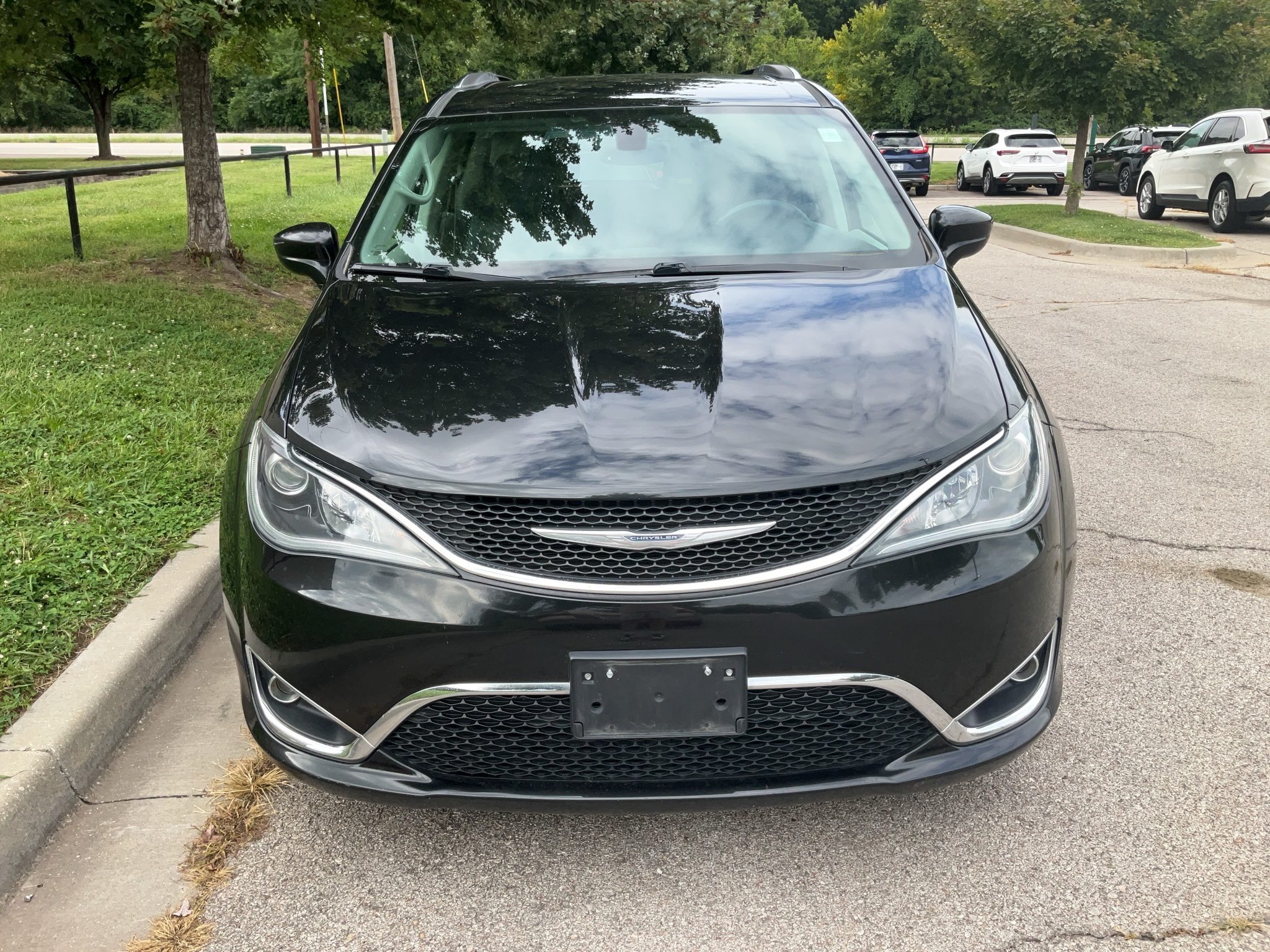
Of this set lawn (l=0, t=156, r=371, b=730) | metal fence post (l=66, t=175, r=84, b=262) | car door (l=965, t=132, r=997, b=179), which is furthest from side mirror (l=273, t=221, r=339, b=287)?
car door (l=965, t=132, r=997, b=179)

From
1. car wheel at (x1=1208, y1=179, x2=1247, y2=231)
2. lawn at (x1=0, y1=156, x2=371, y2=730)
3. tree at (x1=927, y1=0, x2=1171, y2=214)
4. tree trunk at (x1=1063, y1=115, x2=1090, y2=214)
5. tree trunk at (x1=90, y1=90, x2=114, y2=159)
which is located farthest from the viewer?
tree trunk at (x1=90, y1=90, x2=114, y2=159)

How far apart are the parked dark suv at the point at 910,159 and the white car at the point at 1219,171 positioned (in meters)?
7.34

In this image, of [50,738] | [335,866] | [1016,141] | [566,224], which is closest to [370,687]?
[335,866]

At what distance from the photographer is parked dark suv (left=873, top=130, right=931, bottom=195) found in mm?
23766

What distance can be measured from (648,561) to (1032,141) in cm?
2377

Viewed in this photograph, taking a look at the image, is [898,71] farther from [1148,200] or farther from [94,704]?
[94,704]

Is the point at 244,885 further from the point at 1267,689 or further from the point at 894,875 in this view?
the point at 1267,689

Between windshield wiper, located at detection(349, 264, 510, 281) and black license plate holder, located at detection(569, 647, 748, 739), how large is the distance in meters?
1.38

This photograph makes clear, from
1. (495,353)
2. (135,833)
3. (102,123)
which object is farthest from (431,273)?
(102,123)

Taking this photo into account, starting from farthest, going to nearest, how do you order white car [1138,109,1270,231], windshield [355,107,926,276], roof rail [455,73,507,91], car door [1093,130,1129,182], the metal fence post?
1. car door [1093,130,1129,182]
2. white car [1138,109,1270,231]
3. the metal fence post
4. roof rail [455,73,507,91]
5. windshield [355,107,926,276]

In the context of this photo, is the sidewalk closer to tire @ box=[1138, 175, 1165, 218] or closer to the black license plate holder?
the black license plate holder

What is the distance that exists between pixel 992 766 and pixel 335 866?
4.79 feet

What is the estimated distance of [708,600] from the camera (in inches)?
79.8

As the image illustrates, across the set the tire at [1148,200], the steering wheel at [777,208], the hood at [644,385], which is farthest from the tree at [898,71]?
the hood at [644,385]
